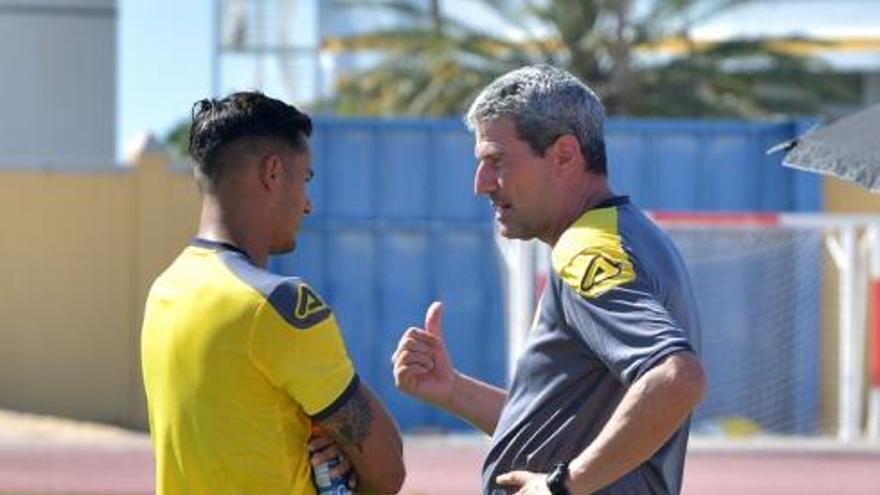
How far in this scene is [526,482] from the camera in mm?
4113

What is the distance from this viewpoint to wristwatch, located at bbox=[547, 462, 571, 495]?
3.98 metres

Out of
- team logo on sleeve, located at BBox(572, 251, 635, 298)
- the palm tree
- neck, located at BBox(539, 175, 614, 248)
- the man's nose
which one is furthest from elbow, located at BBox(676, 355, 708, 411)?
the palm tree

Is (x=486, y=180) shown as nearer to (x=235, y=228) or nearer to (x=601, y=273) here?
(x=601, y=273)

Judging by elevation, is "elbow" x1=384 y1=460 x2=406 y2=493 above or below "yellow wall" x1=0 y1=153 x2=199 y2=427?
above

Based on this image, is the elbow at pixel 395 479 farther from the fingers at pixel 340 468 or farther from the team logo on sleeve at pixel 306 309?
the team logo on sleeve at pixel 306 309

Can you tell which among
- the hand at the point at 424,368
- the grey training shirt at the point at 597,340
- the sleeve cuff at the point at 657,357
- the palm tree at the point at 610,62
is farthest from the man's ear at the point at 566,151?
the palm tree at the point at 610,62

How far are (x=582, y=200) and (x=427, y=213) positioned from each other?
14.3 metres

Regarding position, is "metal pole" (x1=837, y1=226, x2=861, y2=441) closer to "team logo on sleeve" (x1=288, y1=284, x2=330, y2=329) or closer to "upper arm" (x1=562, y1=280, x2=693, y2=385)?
"upper arm" (x1=562, y1=280, x2=693, y2=385)

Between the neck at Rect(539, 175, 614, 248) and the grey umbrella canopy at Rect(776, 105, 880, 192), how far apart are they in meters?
0.89

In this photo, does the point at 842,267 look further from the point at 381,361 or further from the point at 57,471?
the point at 57,471

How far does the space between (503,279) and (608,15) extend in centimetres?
726

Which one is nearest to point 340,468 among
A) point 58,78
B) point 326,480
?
point 326,480

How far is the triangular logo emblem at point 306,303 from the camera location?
3.95 metres

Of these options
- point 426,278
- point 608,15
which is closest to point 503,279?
point 426,278
